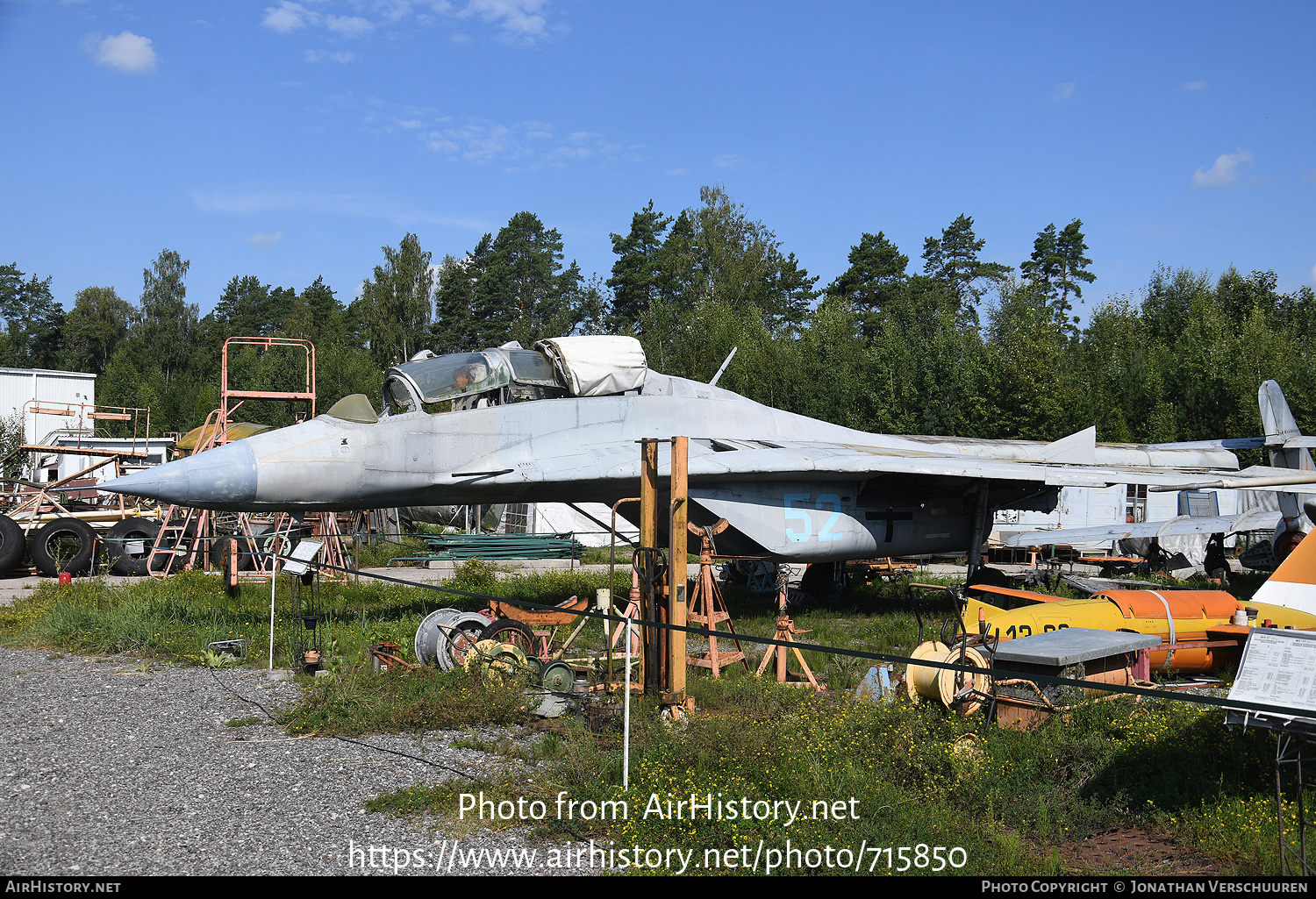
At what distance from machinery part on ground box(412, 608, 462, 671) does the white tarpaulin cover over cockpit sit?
3.41m

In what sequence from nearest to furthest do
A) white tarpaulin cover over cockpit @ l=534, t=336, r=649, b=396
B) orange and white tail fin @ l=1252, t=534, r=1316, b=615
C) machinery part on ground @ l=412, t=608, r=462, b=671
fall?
orange and white tail fin @ l=1252, t=534, r=1316, b=615, machinery part on ground @ l=412, t=608, r=462, b=671, white tarpaulin cover over cockpit @ l=534, t=336, r=649, b=396

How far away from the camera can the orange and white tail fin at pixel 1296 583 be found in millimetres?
A: 6969

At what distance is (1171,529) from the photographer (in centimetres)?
1623

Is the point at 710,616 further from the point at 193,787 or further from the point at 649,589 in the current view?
the point at 193,787

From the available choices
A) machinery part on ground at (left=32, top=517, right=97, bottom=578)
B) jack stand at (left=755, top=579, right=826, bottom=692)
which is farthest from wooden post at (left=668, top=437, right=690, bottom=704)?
machinery part on ground at (left=32, top=517, right=97, bottom=578)

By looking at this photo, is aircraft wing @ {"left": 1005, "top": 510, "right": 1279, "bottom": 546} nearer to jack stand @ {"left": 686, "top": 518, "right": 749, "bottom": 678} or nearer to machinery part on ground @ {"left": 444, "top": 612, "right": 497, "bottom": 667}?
jack stand @ {"left": 686, "top": 518, "right": 749, "bottom": 678}

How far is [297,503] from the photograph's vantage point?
8.96 meters

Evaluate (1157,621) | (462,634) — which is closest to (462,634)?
(462,634)

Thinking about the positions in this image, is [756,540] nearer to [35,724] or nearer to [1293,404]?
[35,724]

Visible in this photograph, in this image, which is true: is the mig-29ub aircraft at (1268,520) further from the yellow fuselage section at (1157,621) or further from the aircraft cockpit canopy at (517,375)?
the aircraft cockpit canopy at (517,375)

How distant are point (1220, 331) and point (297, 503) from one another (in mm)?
39114

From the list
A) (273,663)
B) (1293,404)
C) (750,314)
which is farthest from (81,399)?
(1293,404)

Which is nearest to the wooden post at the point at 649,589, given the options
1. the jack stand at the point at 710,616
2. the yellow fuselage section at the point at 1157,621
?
the jack stand at the point at 710,616

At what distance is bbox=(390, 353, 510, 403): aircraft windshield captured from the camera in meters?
9.86
